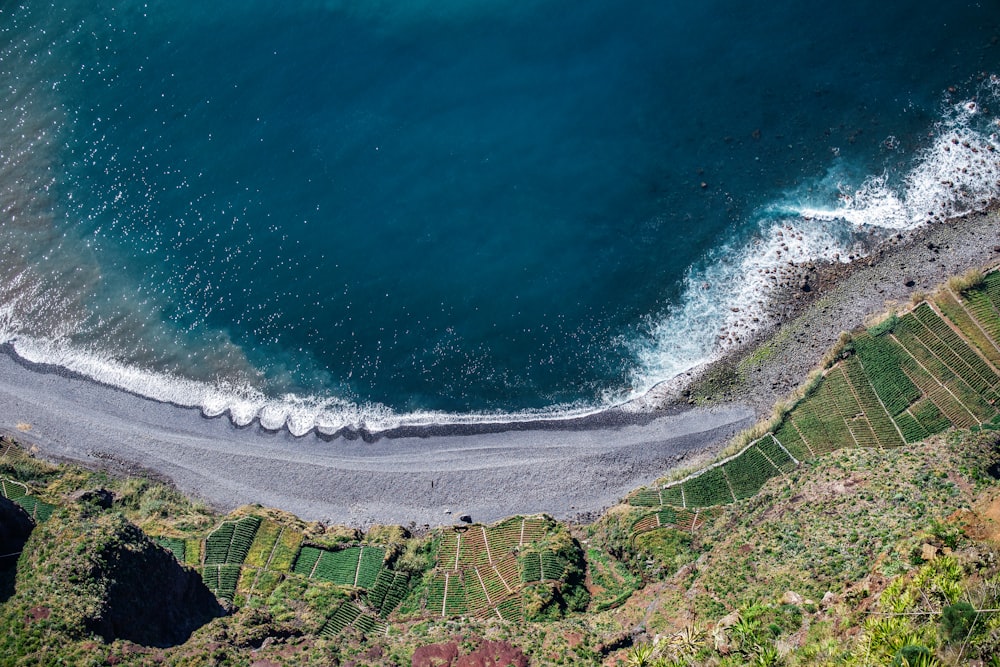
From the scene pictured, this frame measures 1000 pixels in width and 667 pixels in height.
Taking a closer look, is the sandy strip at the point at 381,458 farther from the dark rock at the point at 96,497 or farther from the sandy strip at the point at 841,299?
the dark rock at the point at 96,497

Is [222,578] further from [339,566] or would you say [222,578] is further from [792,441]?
[792,441]

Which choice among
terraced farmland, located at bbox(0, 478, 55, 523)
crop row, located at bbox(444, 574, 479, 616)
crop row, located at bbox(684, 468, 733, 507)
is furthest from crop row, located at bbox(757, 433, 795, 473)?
terraced farmland, located at bbox(0, 478, 55, 523)

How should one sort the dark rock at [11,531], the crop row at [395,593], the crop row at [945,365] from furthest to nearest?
the crop row at [945,365], the crop row at [395,593], the dark rock at [11,531]

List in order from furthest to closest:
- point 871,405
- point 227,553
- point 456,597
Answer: point 871,405, point 227,553, point 456,597

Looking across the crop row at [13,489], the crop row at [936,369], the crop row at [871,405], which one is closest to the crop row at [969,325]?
the crop row at [936,369]

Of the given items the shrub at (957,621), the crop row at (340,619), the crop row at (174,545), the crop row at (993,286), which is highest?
the crop row at (993,286)

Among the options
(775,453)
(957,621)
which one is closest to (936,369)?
(775,453)

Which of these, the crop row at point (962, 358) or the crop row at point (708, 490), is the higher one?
the crop row at point (962, 358)
